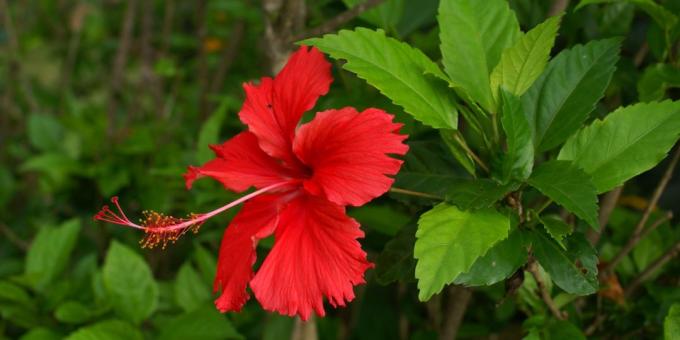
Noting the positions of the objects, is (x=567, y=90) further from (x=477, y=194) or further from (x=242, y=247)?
(x=242, y=247)

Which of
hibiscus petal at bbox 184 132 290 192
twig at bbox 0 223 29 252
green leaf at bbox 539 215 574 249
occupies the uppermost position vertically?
hibiscus petal at bbox 184 132 290 192

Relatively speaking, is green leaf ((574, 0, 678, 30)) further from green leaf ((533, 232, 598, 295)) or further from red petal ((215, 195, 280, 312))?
red petal ((215, 195, 280, 312))

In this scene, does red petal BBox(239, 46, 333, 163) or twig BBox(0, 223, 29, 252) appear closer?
red petal BBox(239, 46, 333, 163)

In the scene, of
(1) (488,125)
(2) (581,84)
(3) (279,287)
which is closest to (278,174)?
(3) (279,287)

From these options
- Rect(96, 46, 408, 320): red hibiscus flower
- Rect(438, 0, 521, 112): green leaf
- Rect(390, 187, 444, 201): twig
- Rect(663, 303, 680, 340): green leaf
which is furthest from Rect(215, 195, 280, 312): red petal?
Rect(663, 303, 680, 340): green leaf

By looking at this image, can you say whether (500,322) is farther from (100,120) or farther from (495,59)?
(100,120)

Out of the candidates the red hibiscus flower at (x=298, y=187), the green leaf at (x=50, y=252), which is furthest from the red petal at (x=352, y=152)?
the green leaf at (x=50, y=252)

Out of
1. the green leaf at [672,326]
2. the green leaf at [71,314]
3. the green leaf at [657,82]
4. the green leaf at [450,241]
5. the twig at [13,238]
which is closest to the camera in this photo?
the green leaf at [450,241]

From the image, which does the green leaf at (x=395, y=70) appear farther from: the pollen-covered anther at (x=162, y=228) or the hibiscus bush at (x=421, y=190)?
the pollen-covered anther at (x=162, y=228)
